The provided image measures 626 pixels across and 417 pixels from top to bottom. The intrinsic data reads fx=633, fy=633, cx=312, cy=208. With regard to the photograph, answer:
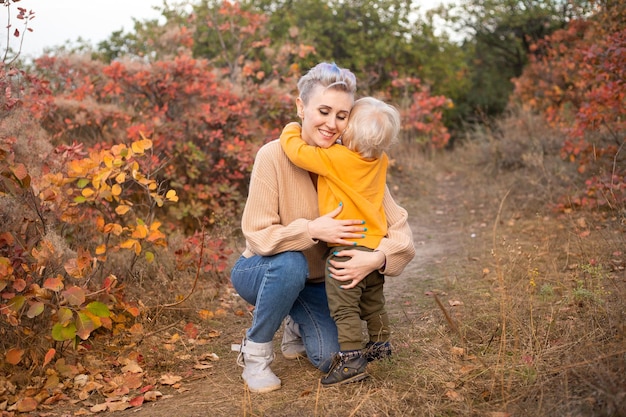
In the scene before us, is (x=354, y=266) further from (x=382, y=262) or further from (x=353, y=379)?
(x=353, y=379)

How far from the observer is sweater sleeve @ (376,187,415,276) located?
296cm

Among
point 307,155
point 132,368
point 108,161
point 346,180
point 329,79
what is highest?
point 329,79

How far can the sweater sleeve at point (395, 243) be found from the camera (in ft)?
9.71

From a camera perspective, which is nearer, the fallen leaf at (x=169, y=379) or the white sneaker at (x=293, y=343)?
the fallen leaf at (x=169, y=379)

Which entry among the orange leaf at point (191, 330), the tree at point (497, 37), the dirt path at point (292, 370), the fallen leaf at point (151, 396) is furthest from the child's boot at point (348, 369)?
the tree at point (497, 37)

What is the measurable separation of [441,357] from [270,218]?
1036mm

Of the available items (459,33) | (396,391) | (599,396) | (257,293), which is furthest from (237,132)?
(459,33)

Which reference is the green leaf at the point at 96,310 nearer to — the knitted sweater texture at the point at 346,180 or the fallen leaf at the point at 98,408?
the fallen leaf at the point at 98,408

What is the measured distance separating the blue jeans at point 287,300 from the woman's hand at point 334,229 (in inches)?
6.1

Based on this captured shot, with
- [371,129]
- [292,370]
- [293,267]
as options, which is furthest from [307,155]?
[292,370]

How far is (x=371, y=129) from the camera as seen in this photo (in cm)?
288

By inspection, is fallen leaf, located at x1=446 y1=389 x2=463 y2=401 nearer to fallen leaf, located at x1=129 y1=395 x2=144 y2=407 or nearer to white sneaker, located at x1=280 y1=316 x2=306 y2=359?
white sneaker, located at x1=280 y1=316 x2=306 y2=359

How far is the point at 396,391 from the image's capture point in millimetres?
2703

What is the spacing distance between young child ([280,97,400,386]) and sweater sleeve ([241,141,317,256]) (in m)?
0.13
